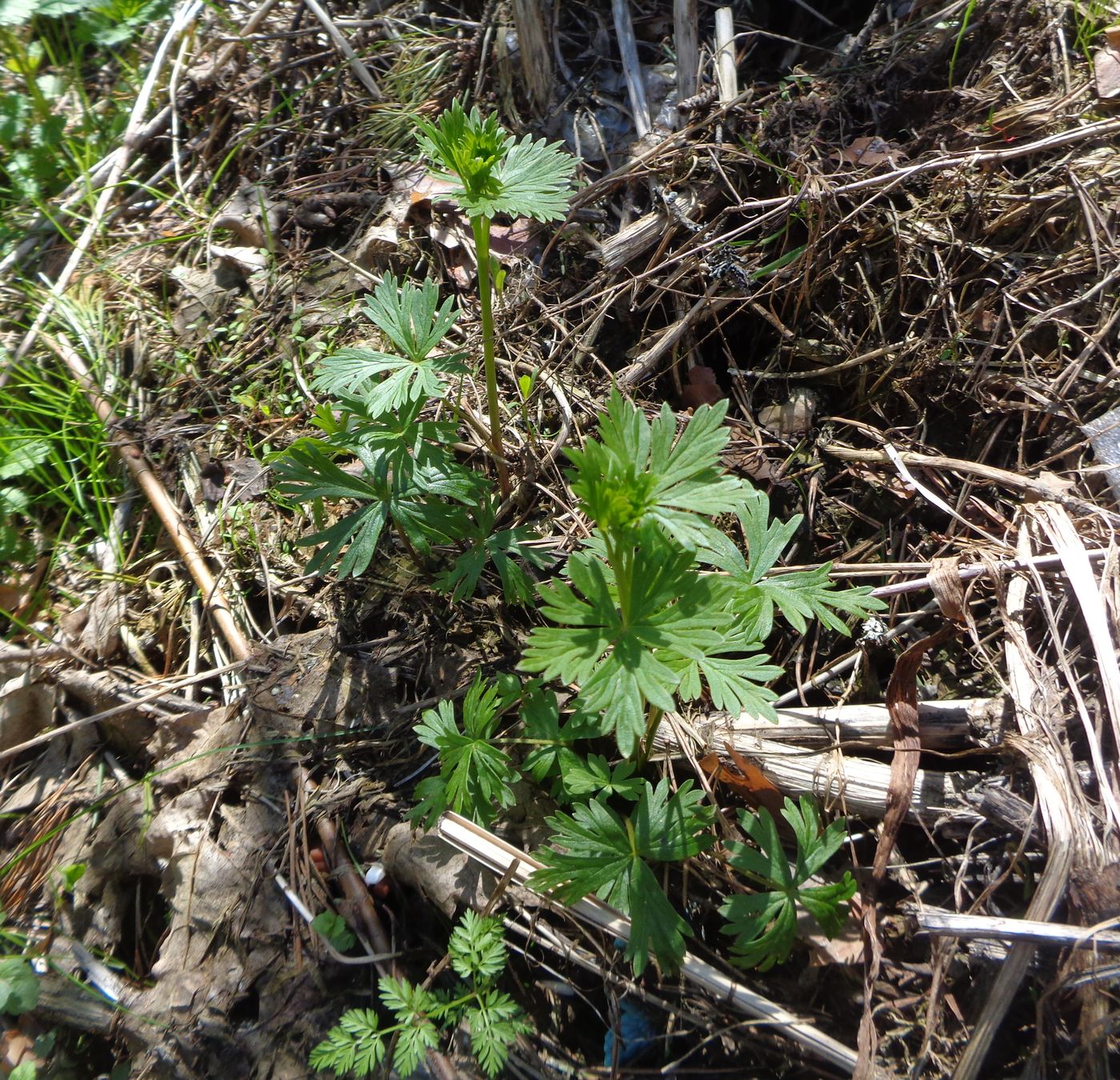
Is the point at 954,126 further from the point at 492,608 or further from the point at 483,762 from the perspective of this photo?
the point at 483,762

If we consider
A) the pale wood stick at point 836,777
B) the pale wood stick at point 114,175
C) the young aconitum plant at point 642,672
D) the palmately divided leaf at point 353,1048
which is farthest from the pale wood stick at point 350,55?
the palmately divided leaf at point 353,1048

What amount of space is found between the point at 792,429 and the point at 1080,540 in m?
0.80

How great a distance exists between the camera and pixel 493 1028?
1754mm

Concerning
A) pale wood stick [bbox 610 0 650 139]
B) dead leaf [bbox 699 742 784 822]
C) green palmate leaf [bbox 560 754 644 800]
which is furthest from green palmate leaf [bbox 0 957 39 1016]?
pale wood stick [bbox 610 0 650 139]

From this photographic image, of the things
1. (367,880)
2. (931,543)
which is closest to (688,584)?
(931,543)

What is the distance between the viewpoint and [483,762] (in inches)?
73.1

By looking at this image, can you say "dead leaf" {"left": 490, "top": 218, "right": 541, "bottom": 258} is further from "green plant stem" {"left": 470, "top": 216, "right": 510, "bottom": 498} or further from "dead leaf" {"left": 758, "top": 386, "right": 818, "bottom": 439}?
"dead leaf" {"left": 758, "top": 386, "right": 818, "bottom": 439}

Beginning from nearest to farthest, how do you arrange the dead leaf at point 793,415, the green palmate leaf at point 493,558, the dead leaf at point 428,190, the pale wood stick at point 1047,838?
the pale wood stick at point 1047,838 < the green palmate leaf at point 493,558 < the dead leaf at point 793,415 < the dead leaf at point 428,190

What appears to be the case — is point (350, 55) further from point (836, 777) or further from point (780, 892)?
point (780, 892)

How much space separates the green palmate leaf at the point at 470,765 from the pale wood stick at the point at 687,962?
0.24 ft

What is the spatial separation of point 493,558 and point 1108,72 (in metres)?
2.40

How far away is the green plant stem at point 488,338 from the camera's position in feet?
6.44

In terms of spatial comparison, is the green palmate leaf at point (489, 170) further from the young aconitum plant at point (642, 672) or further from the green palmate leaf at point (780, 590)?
the green palmate leaf at point (780, 590)

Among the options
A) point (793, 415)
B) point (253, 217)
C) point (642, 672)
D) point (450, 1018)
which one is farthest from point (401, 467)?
point (253, 217)
